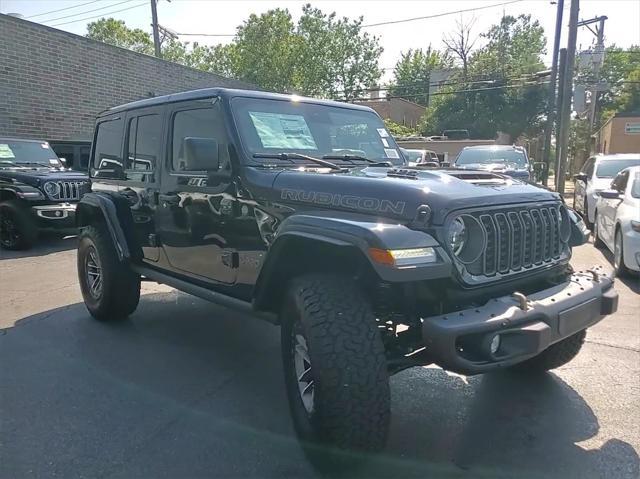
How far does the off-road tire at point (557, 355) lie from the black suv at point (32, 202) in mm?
7330

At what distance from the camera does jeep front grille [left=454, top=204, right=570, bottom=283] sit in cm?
270

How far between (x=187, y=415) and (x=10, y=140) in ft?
29.1

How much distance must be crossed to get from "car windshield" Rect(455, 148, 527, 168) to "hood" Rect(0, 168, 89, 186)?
836 cm

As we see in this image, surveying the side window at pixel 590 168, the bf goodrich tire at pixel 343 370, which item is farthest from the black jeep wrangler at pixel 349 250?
the side window at pixel 590 168

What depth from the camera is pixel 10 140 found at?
1003 centimetres

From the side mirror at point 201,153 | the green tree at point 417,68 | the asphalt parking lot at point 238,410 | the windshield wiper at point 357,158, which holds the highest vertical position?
the green tree at point 417,68

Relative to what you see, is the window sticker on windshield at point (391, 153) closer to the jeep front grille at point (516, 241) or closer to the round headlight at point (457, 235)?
the jeep front grille at point (516, 241)

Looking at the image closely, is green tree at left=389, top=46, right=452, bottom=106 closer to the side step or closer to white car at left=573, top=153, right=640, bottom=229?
white car at left=573, top=153, right=640, bottom=229

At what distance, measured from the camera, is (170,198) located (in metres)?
4.05

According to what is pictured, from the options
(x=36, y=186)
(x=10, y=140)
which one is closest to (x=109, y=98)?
(x=10, y=140)

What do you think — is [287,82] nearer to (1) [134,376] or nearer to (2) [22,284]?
(2) [22,284]

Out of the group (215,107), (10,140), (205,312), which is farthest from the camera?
(10,140)

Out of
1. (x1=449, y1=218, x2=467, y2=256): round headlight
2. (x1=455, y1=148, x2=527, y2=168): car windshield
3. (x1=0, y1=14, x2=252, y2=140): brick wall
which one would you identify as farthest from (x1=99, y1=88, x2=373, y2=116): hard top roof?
(x1=0, y1=14, x2=252, y2=140): brick wall

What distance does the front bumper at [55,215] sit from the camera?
8.91 m
